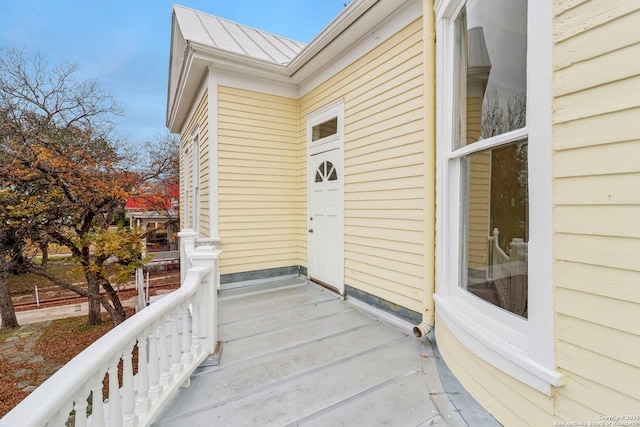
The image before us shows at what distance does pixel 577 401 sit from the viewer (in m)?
1.17

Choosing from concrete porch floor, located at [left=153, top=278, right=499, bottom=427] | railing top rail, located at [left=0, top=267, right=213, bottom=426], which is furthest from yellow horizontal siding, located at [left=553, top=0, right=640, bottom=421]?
railing top rail, located at [left=0, top=267, right=213, bottom=426]

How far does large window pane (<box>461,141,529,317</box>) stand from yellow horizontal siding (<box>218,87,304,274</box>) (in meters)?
3.21

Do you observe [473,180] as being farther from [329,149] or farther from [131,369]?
[329,149]

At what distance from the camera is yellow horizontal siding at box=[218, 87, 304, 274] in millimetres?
4430

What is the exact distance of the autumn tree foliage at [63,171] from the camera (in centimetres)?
704

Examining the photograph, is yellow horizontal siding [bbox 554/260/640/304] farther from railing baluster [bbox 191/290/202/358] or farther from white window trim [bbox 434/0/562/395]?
railing baluster [bbox 191/290/202/358]

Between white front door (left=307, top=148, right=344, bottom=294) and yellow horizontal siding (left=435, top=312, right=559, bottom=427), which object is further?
white front door (left=307, top=148, right=344, bottom=294)

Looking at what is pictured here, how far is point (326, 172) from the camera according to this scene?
4.27 metres

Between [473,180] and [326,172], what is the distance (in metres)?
2.49

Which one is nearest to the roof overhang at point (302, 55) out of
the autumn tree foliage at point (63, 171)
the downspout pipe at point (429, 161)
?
the downspout pipe at point (429, 161)

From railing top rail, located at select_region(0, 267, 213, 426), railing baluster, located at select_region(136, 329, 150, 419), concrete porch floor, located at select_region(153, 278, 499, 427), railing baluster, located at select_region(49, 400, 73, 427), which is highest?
railing top rail, located at select_region(0, 267, 213, 426)

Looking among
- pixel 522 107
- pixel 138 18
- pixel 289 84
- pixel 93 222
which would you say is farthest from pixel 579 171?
pixel 138 18

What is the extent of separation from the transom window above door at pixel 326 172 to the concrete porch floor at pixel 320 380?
1.78 m

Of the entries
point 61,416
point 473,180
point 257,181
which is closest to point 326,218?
point 257,181
